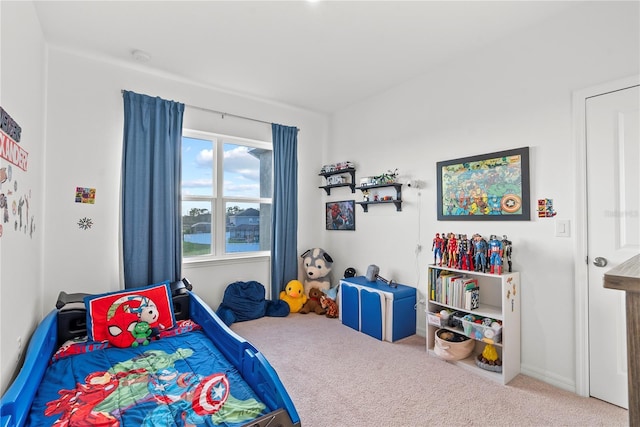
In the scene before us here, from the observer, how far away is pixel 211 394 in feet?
5.35

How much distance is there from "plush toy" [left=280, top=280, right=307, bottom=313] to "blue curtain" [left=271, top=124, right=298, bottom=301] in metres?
0.10

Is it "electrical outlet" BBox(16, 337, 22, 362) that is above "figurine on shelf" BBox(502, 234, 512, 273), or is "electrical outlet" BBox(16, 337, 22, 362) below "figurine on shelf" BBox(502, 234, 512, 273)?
below

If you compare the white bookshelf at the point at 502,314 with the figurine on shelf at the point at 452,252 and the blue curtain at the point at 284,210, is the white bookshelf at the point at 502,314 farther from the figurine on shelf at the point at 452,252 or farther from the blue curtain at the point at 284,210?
the blue curtain at the point at 284,210

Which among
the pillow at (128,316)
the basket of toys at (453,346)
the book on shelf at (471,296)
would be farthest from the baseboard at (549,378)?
the pillow at (128,316)

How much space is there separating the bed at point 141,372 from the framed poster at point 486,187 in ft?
6.70

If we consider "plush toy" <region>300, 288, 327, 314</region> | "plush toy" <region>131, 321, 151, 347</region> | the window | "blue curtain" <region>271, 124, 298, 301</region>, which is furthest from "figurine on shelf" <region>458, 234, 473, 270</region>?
"plush toy" <region>131, 321, 151, 347</region>

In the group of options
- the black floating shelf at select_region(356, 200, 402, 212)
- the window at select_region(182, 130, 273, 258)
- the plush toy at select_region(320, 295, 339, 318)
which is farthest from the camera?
the plush toy at select_region(320, 295, 339, 318)

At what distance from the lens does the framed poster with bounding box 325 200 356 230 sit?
3912 mm

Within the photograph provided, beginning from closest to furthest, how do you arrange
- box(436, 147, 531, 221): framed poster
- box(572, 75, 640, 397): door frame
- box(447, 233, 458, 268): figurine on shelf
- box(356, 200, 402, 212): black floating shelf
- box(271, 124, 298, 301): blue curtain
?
box(572, 75, 640, 397): door frame → box(436, 147, 531, 221): framed poster → box(447, 233, 458, 268): figurine on shelf → box(356, 200, 402, 212): black floating shelf → box(271, 124, 298, 301): blue curtain

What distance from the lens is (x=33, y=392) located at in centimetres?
160

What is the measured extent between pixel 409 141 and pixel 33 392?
10.9 ft

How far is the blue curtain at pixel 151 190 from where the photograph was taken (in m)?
2.89

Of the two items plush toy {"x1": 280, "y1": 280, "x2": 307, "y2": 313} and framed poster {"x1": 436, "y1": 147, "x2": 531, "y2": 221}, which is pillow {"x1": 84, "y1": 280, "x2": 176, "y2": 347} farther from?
framed poster {"x1": 436, "y1": 147, "x2": 531, "y2": 221}

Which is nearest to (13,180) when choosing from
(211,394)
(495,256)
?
(211,394)
